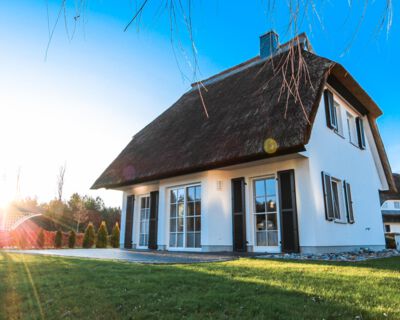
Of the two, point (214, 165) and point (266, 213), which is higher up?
point (214, 165)

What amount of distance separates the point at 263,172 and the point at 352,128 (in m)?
4.73

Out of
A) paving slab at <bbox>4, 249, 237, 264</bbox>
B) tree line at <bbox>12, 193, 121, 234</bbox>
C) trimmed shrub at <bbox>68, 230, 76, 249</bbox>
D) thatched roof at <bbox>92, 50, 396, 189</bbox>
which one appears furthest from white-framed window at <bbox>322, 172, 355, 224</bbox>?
tree line at <bbox>12, 193, 121, 234</bbox>

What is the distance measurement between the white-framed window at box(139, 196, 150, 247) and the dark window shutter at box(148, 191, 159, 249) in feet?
1.82

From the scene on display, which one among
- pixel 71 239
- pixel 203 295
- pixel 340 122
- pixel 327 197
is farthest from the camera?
pixel 71 239

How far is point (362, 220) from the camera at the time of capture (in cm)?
1008

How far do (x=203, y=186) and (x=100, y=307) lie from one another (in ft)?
20.6

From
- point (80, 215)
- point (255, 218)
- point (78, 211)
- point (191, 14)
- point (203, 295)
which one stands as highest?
point (78, 211)

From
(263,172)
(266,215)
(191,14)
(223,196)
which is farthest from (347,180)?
(191,14)

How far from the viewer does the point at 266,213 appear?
8.28 meters

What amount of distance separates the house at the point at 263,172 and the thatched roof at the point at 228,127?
43mm

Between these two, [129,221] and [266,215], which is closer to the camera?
[266,215]

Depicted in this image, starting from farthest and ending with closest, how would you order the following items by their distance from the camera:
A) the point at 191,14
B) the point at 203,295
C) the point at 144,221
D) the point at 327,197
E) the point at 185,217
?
1. the point at 144,221
2. the point at 185,217
3. the point at 327,197
4. the point at 203,295
5. the point at 191,14

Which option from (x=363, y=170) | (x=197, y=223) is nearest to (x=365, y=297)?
(x=197, y=223)

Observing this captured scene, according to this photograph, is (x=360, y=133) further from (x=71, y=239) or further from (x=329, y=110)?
(x=71, y=239)
